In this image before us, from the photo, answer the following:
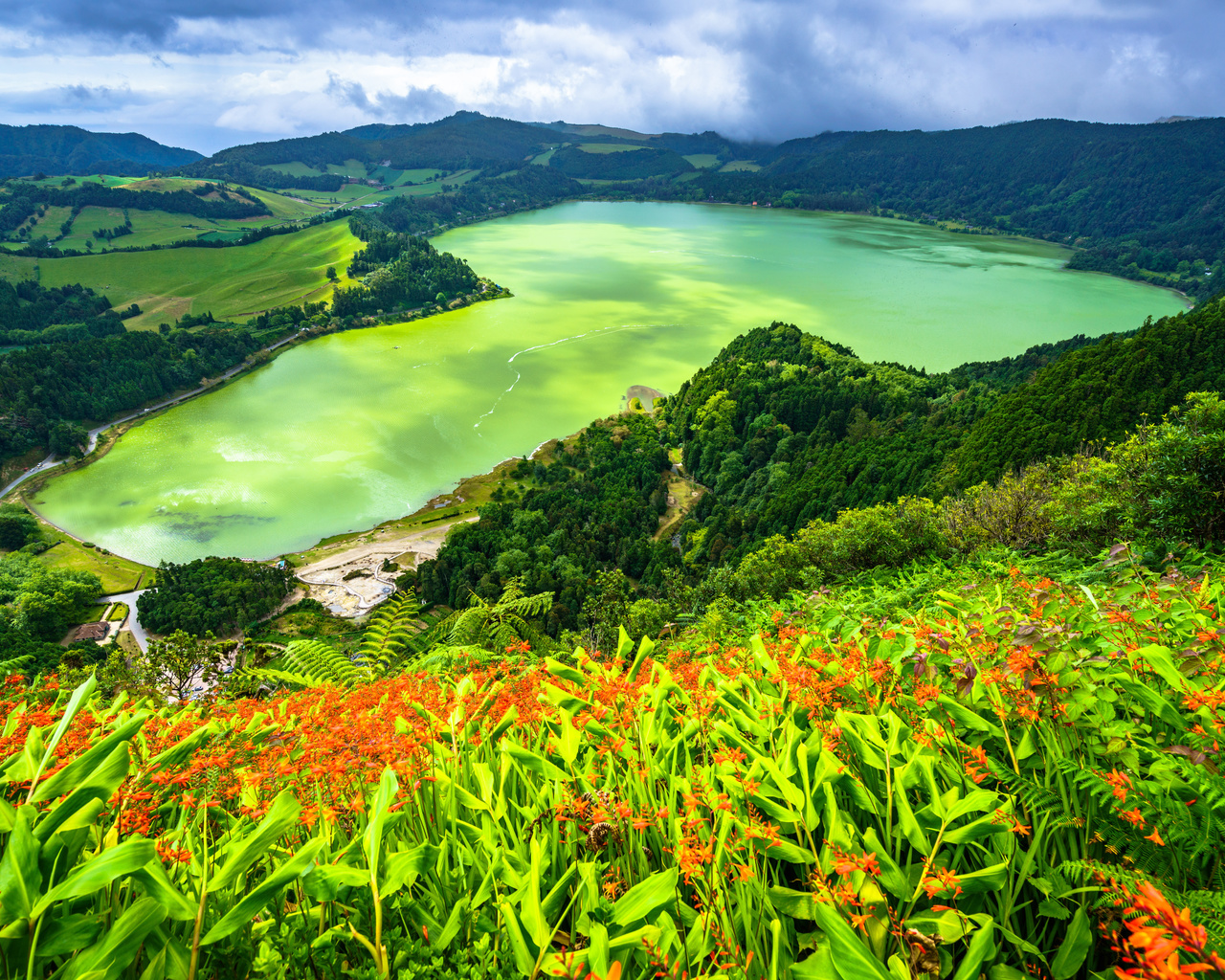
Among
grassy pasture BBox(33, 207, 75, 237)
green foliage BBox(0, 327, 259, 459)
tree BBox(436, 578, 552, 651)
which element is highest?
grassy pasture BBox(33, 207, 75, 237)

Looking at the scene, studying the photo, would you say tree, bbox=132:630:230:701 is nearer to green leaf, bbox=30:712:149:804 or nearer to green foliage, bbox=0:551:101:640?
green leaf, bbox=30:712:149:804

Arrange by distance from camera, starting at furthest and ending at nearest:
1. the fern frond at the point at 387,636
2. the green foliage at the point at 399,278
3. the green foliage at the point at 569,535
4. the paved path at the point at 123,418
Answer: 1. the green foliage at the point at 399,278
2. the paved path at the point at 123,418
3. the green foliage at the point at 569,535
4. the fern frond at the point at 387,636

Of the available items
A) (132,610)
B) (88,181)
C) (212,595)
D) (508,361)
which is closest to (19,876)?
(212,595)

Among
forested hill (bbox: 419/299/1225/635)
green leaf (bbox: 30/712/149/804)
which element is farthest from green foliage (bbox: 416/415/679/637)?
green leaf (bbox: 30/712/149/804)

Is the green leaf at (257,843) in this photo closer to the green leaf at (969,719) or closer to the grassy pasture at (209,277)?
the green leaf at (969,719)

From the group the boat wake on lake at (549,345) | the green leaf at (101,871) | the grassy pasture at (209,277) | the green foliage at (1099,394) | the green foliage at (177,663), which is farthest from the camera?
the grassy pasture at (209,277)

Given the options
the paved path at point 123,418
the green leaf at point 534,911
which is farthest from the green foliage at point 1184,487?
the paved path at point 123,418

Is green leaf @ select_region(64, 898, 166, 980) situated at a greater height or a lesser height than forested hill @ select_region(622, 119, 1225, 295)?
lesser
